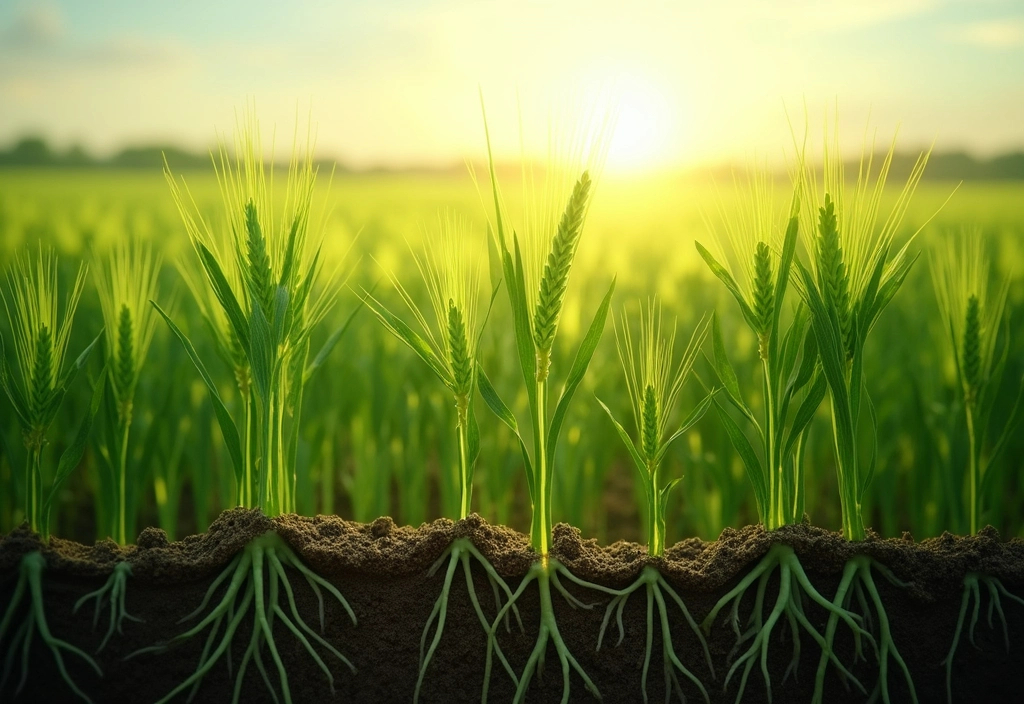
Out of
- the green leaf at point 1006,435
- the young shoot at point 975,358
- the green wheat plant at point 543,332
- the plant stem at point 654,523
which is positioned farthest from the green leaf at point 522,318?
the green leaf at point 1006,435

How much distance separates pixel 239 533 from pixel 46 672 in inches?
16.4

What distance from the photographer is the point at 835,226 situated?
1465mm

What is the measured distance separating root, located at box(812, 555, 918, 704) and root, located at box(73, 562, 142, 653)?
1.26m

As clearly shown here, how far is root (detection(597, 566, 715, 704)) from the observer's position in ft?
4.66

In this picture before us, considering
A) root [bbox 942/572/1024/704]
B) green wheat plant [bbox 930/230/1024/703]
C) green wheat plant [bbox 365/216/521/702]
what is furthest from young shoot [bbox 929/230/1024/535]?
green wheat plant [bbox 365/216/521/702]

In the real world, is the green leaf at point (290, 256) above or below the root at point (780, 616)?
above

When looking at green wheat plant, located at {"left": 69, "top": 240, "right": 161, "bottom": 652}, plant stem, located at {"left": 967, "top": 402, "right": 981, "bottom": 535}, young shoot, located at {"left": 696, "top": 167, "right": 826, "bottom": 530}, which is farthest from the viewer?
plant stem, located at {"left": 967, "top": 402, "right": 981, "bottom": 535}

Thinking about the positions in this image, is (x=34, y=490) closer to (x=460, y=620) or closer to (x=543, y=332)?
(x=460, y=620)

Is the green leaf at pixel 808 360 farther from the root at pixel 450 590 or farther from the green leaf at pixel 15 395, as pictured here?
the green leaf at pixel 15 395

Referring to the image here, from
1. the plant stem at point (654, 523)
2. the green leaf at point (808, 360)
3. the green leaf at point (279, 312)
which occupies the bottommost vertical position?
the plant stem at point (654, 523)

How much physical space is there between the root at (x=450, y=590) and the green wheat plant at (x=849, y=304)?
598 mm

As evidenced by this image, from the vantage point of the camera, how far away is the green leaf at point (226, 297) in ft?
4.77

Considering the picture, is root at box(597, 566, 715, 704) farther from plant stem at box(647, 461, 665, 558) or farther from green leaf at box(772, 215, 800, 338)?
green leaf at box(772, 215, 800, 338)

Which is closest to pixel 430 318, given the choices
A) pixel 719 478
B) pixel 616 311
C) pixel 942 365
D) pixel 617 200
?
pixel 616 311
